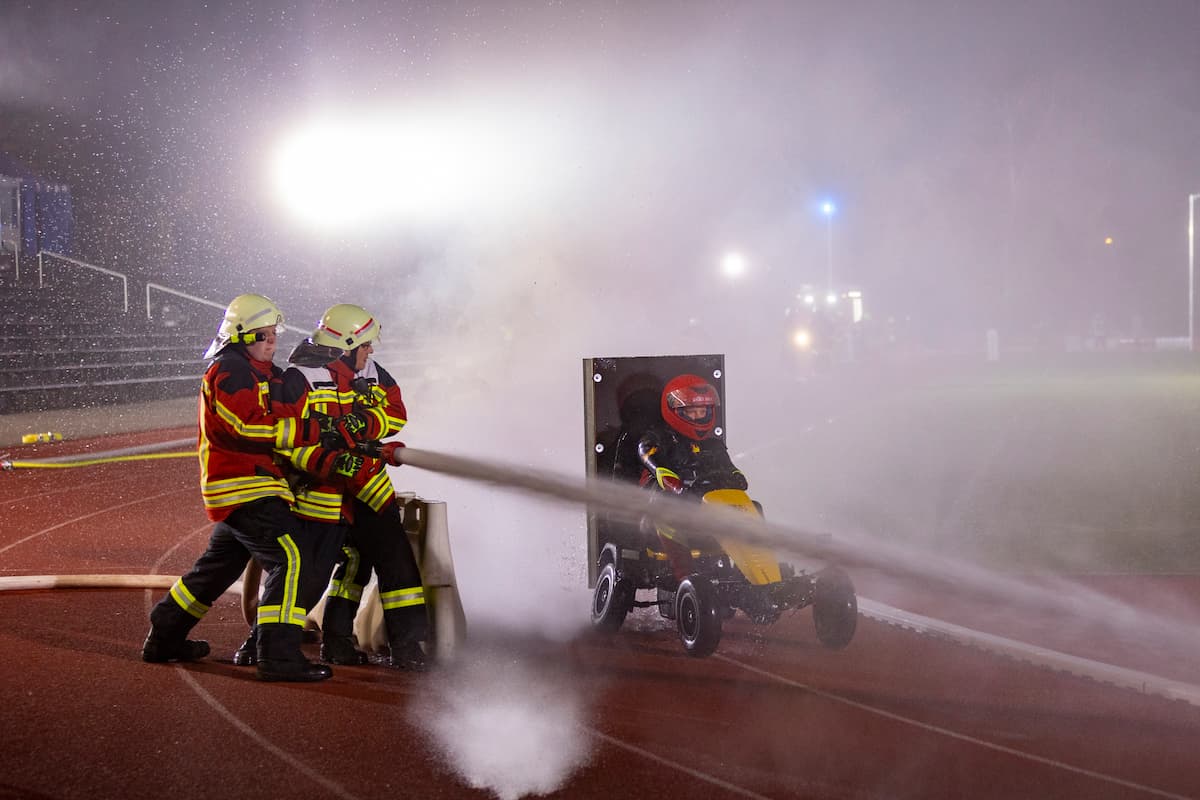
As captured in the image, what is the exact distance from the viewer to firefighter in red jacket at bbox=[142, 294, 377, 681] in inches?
230

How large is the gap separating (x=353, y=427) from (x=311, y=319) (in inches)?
1229

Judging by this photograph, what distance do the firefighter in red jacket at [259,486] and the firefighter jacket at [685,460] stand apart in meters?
1.77

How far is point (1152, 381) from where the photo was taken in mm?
36938

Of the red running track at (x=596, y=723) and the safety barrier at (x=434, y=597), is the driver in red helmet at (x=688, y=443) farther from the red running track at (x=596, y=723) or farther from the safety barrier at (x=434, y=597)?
the safety barrier at (x=434, y=597)

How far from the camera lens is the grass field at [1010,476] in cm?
1048

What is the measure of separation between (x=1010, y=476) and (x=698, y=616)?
32.9ft

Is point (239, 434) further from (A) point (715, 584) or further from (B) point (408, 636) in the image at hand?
(A) point (715, 584)

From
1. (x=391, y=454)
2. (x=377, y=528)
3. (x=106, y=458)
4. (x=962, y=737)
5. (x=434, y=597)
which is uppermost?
(x=391, y=454)

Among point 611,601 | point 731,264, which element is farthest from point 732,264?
point 611,601

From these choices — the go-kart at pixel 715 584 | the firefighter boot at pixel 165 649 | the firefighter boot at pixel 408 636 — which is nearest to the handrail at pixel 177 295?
the firefighter boot at pixel 165 649

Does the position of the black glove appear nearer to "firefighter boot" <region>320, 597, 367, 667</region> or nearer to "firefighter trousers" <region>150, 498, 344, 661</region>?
"firefighter trousers" <region>150, 498, 344, 661</region>

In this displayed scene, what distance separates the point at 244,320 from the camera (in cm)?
596

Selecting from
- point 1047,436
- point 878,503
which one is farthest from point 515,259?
point 878,503

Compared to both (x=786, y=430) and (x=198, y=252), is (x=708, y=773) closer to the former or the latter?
(x=786, y=430)
